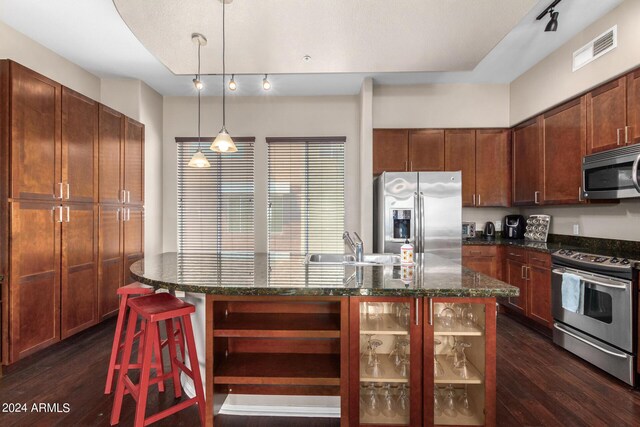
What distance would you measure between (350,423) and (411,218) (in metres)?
2.51

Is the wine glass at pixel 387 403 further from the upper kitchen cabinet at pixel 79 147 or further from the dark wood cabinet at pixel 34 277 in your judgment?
the upper kitchen cabinet at pixel 79 147

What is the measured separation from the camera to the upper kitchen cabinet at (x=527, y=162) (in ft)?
12.2

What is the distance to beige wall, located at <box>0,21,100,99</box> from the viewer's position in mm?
2893

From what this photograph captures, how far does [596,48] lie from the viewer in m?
2.91

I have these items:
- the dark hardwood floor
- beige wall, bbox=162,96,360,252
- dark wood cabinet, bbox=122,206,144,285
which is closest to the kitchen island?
the dark hardwood floor

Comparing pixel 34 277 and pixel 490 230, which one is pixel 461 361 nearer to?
pixel 490 230

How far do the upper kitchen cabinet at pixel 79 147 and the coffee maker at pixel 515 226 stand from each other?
16.5 ft

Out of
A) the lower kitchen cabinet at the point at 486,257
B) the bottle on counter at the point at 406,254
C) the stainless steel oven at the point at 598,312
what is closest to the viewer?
the bottle on counter at the point at 406,254

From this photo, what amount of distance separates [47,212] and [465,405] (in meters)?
3.49

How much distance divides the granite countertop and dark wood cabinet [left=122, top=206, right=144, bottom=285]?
176 cm

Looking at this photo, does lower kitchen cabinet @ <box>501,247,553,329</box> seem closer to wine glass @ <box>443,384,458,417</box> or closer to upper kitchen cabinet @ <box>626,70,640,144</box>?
upper kitchen cabinet @ <box>626,70,640,144</box>

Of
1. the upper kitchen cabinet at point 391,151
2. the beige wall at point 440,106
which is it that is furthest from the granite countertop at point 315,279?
the beige wall at point 440,106

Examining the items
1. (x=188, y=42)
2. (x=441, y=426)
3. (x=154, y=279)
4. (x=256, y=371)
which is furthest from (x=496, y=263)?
(x=188, y=42)

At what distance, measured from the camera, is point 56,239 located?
2791 mm
